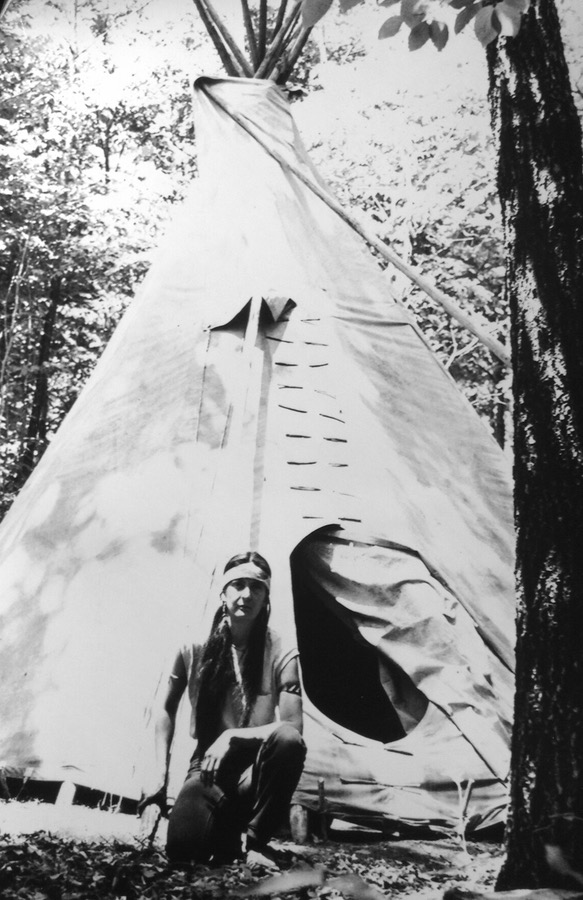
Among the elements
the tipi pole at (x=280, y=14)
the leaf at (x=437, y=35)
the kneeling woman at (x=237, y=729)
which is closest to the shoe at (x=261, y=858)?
the kneeling woman at (x=237, y=729)

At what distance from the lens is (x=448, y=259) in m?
2.75

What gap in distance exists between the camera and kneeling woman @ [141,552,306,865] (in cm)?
173

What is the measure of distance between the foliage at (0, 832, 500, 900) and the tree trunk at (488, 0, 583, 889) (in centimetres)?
16

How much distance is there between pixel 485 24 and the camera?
1787mm

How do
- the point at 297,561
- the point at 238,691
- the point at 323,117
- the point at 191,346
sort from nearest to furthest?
the point at 238,691
the point at 297,561
the point at 191,346
the point at 323,117

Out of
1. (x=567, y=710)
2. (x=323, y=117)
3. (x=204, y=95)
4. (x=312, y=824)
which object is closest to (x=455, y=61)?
(x=323, y=117)

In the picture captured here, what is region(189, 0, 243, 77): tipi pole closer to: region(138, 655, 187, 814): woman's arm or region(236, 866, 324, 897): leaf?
region(138, 655, 187, 814): woman's arm

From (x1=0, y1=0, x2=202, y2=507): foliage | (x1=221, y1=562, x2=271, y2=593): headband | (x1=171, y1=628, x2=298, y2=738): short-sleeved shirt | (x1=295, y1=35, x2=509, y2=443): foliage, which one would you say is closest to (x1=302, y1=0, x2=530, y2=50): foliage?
(x1=295, y1=35, x2=509, y2=443): foliage

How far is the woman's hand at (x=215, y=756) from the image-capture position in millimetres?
1783

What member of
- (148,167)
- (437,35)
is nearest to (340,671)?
(437,35)

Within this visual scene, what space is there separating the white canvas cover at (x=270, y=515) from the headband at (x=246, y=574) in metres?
0.03

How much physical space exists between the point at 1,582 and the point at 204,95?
2.10 metres

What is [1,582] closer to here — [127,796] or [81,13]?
[127,796]

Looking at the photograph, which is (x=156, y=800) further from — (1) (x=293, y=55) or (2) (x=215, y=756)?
(1) (x=293, y=55)
